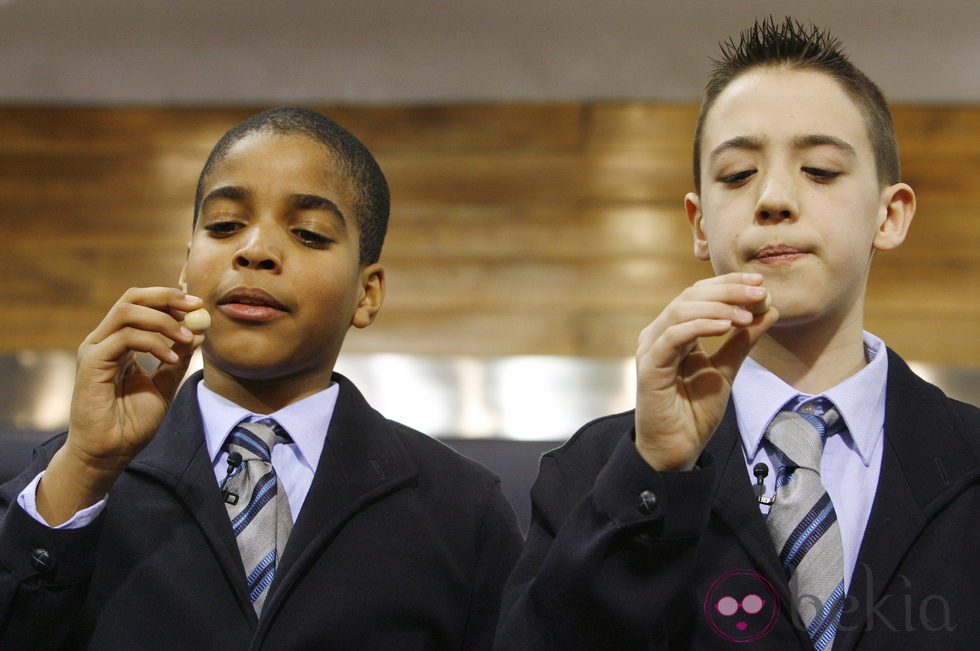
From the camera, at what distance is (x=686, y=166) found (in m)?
2.14

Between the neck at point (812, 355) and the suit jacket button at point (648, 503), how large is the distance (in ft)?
0.83

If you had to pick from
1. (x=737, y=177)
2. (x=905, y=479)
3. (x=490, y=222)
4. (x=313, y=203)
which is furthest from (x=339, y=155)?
(x=490, y=222)

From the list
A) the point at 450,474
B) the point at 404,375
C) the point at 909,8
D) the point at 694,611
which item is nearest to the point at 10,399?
the point at 404,375

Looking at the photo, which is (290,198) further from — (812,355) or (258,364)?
(812,355)

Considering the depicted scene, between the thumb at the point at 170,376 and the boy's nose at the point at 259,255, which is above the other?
the boy's nose at the point at 259,255

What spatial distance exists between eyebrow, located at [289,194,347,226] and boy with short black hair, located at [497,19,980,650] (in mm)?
341

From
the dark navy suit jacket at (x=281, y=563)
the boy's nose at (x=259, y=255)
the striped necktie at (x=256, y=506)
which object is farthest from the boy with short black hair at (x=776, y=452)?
the boy's nose at (x=259, y=255)

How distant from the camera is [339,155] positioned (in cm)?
115

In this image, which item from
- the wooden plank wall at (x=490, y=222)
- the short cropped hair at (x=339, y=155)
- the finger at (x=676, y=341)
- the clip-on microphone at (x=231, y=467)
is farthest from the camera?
the wooden plank wall at (x=490, y=222)

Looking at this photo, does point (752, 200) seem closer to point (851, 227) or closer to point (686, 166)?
point (851, 227)

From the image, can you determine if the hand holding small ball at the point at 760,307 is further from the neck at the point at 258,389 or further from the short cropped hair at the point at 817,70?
the neck at the point at 258,389

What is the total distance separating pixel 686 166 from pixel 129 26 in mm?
1188

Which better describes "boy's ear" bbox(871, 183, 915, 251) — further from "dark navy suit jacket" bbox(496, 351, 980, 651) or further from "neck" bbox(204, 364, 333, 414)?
"neck" bbox(204, 364, 333, 414)

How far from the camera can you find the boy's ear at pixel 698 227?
1.06m
